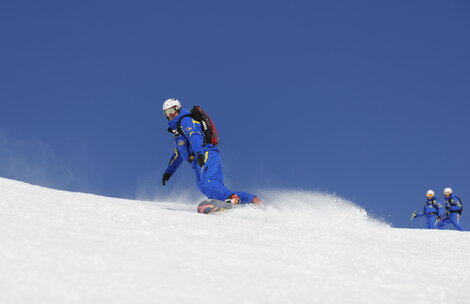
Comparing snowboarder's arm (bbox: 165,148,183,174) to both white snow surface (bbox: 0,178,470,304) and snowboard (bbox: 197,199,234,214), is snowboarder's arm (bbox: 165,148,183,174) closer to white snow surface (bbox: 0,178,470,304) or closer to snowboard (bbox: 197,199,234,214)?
snowboard (bbox: 197,199,234,214)

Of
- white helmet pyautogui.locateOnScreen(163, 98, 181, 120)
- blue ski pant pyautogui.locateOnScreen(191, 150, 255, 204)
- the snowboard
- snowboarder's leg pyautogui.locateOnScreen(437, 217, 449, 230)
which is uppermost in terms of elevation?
snowboarder's leg pyautogui.locateOnScreen(437, 217, 449, 230)

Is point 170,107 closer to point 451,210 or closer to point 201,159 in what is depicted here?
point 201,159

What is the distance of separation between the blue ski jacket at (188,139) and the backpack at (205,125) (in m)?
0.07

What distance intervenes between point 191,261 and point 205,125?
231 inches

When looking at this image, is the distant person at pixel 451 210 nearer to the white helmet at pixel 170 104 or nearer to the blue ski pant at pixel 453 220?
the blue ski pant at pixel 453 220

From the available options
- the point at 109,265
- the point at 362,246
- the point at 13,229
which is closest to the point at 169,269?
the point at 109,265

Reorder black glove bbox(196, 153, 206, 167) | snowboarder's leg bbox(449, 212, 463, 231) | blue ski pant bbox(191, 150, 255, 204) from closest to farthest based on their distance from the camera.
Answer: blue ski pant bbox(191, 150, 255, 204) → black glove bbox(196, 153, 206, 167) → snowboarder's leg bbox(449, 212, 463, 231)

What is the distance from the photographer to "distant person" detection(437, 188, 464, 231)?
760 inches

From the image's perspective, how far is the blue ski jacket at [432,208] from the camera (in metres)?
20.0

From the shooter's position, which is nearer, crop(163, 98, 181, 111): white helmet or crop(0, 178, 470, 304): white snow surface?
crop(0, 178, 470, 304): white snow surface

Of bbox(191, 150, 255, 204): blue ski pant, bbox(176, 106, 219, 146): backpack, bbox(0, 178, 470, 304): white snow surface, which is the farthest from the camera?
bbox(176, 106, 219, 146): backpack

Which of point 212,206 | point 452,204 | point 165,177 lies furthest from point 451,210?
point 212,206

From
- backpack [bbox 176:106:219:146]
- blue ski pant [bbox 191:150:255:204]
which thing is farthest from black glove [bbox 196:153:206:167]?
backpack [bbox 176:106:219:146]

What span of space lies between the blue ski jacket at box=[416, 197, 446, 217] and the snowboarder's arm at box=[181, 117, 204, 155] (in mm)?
14283
